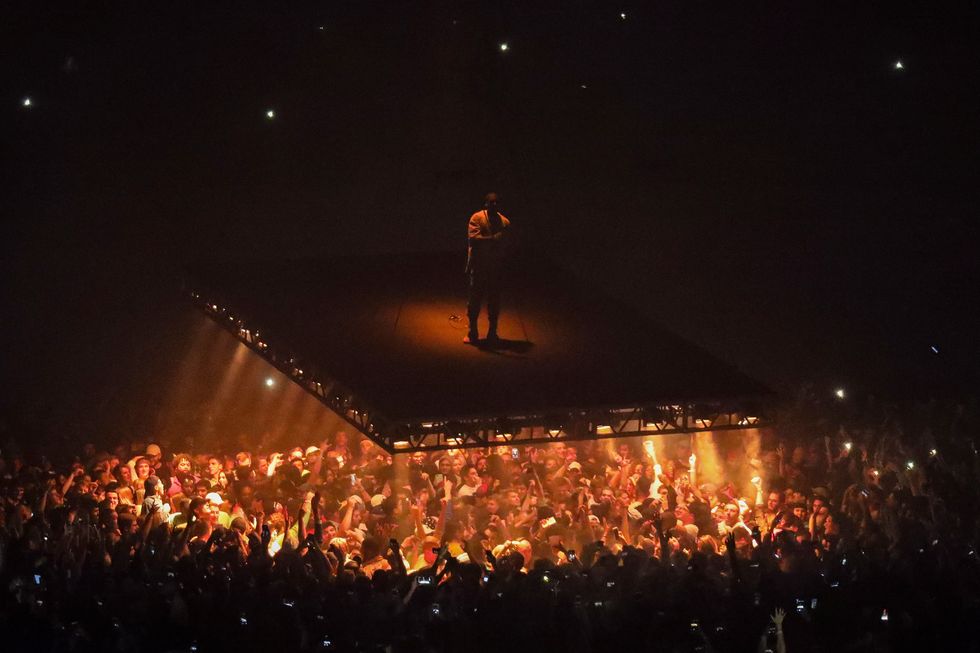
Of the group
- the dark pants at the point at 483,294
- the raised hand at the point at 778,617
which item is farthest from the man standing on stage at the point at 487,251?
the raised hand at the point at 778,617

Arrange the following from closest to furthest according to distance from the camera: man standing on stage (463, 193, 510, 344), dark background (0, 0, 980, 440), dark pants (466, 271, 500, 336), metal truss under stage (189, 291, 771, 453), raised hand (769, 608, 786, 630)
Answer: raised hand (769, 608, 786, 630), metal truss under stage (189, 291, 771, 453), man standing on stage (463, 193, 510, 344), dark pants (466, 271, 500, 336), dark background (0, 0, 980, 440)

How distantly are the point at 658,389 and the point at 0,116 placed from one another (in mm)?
10441

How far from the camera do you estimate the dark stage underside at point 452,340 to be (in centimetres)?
1111

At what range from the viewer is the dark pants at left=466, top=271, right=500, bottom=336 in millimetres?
12109

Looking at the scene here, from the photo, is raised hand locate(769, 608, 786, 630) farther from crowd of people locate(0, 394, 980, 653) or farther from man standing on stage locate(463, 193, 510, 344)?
man standing on stage locate(463, 193, 510, 344)

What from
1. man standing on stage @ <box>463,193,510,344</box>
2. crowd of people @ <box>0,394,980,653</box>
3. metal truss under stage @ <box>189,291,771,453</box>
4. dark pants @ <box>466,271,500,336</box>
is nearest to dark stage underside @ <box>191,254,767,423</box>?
metal truss under stage @ <box>189,291,771,453</box>

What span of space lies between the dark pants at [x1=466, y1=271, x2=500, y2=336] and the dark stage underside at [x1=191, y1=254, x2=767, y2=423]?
11.9 inches

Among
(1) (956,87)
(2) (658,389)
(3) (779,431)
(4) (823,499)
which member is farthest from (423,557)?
(1) (956,87)

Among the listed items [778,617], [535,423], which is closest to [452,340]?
[535,423]

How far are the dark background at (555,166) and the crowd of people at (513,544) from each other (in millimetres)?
3225

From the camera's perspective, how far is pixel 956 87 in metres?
17.0

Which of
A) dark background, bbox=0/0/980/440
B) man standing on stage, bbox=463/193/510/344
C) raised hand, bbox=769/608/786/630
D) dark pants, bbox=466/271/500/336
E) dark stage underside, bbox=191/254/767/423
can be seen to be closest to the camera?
A: raised hand, bbox=769/608/786/630

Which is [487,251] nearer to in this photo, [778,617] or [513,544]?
[513,544]

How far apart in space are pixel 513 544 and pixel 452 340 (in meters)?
2.88
